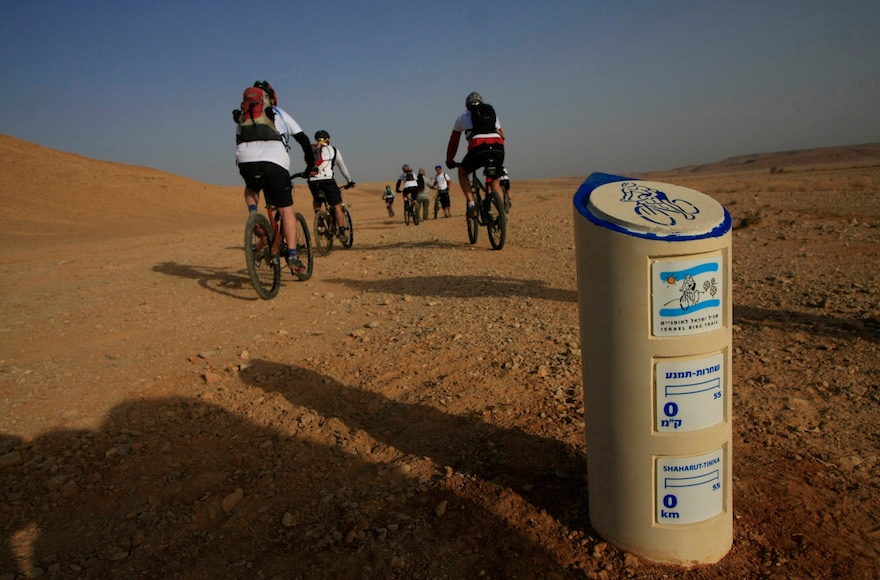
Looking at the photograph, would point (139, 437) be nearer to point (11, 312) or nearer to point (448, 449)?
point (448, 449)

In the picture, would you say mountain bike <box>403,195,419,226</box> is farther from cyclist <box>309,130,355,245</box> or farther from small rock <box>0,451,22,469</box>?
small rock <box>0,451,22,469</box>

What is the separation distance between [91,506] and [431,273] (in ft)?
14.9

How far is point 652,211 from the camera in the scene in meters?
1.69

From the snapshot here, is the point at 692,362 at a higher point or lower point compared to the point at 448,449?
higher

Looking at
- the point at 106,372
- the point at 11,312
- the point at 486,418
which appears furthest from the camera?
the point at 11,312

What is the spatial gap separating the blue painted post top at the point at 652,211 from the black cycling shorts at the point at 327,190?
7349 millimetres

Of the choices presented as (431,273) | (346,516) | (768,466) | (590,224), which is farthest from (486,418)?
(431,273)

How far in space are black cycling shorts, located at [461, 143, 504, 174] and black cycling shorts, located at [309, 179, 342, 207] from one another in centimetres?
245

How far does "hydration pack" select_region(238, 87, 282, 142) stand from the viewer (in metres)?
5.34

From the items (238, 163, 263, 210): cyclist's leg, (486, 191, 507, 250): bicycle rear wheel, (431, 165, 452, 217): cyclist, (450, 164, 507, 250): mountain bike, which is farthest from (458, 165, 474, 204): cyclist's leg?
(431, 165, 452, 217): cyclist

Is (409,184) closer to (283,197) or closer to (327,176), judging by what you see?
(327,176)

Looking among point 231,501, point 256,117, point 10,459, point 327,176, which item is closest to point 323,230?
point 327,176

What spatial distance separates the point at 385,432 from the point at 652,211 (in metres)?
1.77

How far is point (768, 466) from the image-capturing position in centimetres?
233
